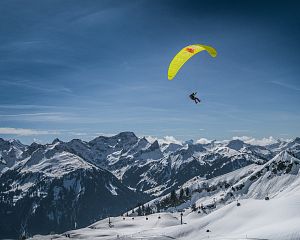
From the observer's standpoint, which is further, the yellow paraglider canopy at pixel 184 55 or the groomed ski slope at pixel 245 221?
the groomed ski slope at pixel 245 221

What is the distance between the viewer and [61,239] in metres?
163

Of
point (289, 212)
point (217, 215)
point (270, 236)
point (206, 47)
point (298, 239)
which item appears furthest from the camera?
point (217, 215)

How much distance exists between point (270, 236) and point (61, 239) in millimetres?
115883

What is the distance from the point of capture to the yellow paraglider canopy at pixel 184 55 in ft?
173

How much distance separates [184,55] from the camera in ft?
180

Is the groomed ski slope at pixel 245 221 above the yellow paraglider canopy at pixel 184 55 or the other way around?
the other way around

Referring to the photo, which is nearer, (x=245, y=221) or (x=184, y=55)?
(x=184, y=55)

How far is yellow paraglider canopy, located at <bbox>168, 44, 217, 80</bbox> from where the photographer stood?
5288cm

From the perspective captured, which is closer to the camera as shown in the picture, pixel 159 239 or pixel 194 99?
pixel 194 99

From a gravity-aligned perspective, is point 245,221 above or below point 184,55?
below

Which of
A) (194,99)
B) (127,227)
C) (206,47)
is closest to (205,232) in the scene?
(194,99)

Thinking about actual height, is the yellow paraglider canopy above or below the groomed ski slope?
above

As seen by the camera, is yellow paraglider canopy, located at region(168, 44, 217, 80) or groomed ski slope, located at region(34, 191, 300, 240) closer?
yellow paraglider canopy, located at region(168, 44, 217, 80)

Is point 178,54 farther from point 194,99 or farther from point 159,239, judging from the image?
point 159,239
